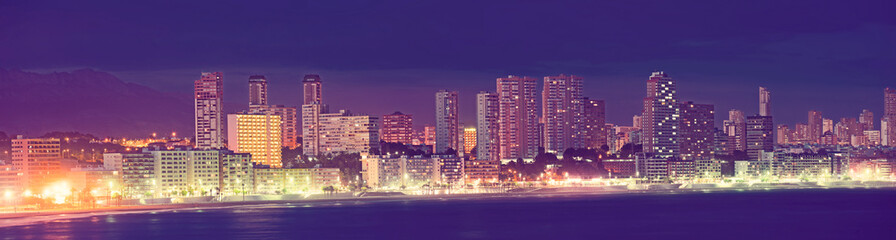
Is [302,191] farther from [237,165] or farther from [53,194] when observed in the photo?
[53,194]

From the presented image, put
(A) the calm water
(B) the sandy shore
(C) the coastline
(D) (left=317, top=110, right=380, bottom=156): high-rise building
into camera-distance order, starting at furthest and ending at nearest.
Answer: (D) (left=317, top=110, right=380, bottom=156): high-rise building
(B) the sandy shore
(C) the coastline
(A) the calm water

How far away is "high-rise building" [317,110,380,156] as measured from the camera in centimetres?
17738

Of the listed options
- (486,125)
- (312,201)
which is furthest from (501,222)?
(486,125)

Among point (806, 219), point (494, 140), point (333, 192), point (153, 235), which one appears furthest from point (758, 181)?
point (153, 235)

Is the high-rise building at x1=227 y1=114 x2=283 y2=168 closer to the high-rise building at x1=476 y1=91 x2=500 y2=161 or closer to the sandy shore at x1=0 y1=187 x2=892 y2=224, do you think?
the sandy shore at x1=0 y1=187 x2=892 y2=224

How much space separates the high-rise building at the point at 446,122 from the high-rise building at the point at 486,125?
377 cm

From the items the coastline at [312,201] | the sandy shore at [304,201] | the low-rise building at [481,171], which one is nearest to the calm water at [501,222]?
the coastline at [312,201]

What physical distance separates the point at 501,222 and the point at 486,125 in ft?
284

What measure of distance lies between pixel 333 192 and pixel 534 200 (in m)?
22.2

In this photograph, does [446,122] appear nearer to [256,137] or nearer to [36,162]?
[256,137]

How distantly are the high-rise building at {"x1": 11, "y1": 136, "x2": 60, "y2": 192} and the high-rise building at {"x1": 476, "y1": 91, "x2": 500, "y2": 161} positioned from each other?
2805 inches

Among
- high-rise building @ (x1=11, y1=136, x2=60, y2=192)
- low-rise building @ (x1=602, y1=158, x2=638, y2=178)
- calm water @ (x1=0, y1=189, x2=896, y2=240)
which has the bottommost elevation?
calm water @ (x1=0, y1=189, x2=896, y2=240)

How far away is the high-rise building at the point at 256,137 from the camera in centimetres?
16250


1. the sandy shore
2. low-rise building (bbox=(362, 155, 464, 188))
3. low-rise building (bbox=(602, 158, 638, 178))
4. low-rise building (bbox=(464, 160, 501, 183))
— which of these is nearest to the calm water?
the sandy shore
